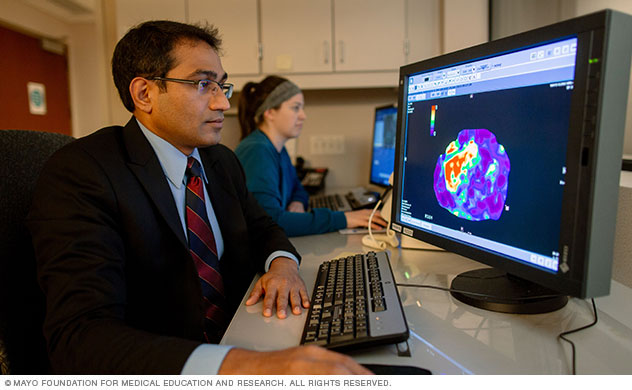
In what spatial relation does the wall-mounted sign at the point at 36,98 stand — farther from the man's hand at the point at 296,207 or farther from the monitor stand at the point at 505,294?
the monitor stand at the point at 505,294

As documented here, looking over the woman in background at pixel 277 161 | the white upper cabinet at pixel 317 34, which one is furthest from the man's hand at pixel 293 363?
the white upper cabinet at pixel 317 34

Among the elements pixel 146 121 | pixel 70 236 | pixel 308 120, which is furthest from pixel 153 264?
pixel 308 120

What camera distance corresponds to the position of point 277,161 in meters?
1.94

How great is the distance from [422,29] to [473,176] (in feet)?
6.63

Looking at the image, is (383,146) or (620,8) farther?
(383,146)

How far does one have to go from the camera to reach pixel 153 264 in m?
0.92

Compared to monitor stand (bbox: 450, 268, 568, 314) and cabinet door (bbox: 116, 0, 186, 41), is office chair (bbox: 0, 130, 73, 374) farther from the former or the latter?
cabinet door (bbox: 116, 0, 186, 41)

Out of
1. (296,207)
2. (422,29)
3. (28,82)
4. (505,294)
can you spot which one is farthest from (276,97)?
(28,82)

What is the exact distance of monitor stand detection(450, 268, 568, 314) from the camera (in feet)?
2.51

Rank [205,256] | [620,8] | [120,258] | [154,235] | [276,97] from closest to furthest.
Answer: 1. [120,258]
2. [154,235]
3. [205,256]
4. [620,8]
5. [276,97]

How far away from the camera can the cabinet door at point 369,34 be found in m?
2.54

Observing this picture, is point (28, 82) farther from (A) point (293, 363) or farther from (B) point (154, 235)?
(A) point (293, 363)

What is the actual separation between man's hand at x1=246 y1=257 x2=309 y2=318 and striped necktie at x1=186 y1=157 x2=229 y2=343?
163mm

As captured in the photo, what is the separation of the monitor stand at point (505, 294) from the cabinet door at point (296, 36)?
196 cm
